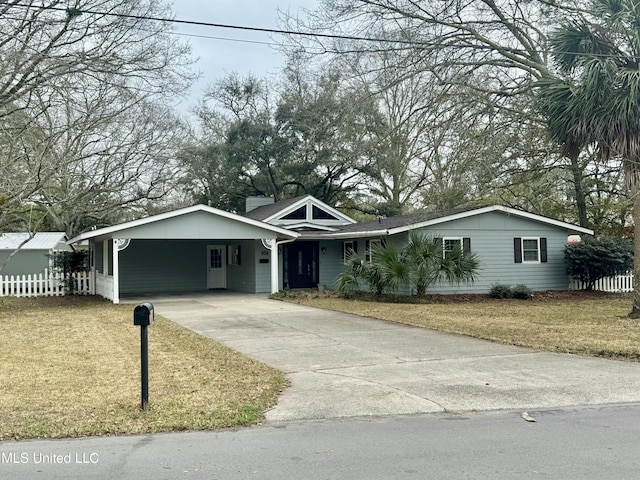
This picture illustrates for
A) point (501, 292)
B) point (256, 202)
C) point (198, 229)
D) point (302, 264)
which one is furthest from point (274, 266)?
point (256, 202)

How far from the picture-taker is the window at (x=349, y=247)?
23.7m

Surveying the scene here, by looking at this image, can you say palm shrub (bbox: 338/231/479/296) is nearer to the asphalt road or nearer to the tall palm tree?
the tall palm tree

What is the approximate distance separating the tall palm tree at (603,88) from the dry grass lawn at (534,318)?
2140 millimetres

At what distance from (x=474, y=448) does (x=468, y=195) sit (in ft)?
52.5

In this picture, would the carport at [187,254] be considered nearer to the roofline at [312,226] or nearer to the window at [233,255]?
the window at [233,255]

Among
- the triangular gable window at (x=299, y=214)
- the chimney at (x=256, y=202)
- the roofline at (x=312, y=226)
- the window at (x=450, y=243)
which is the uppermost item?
the chimney at (x=256, y=202)

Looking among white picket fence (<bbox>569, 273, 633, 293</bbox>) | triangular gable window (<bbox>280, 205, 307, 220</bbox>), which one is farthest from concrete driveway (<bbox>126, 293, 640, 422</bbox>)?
triangular gable window (<bbox>280, 205, 307, 220</bbox>)

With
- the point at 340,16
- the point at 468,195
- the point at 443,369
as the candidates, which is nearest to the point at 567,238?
the point at 468,195

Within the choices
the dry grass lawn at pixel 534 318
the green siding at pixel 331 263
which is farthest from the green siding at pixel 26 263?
the dry grass lawn at pixel 534 318

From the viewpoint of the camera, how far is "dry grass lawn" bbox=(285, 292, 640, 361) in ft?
33.9

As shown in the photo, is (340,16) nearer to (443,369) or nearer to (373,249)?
(373,249)

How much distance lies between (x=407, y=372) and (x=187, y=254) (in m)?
18.6

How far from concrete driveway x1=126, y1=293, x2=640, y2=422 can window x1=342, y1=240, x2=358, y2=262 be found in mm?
10339

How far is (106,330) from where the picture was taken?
12797 mm
